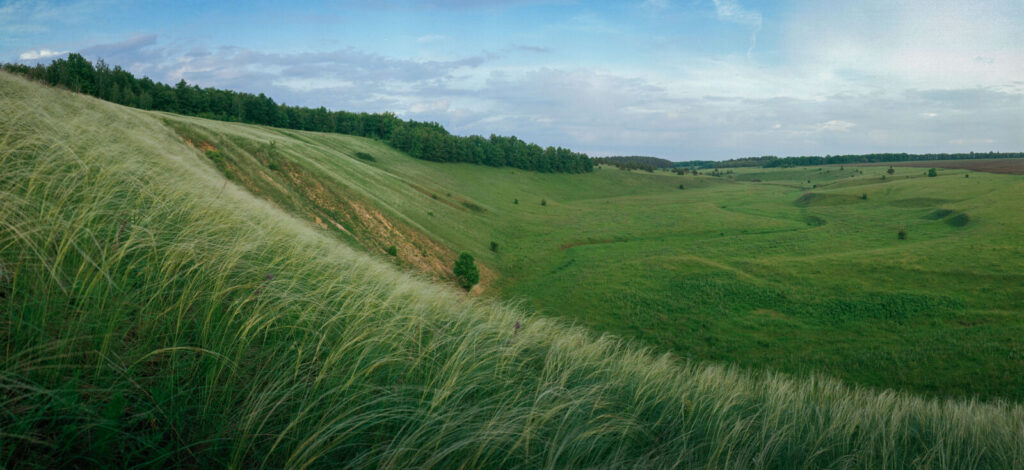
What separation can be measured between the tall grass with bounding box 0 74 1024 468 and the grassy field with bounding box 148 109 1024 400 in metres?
11.6

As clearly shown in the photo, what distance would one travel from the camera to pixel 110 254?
10.6 ft

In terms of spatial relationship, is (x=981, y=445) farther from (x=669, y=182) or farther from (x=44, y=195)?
(x=669, y=182)

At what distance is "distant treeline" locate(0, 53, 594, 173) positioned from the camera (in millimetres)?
67500

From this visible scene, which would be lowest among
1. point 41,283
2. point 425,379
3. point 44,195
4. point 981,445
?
point 981,445

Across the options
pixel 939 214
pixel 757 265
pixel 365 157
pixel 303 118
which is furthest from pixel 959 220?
pixel 303 118

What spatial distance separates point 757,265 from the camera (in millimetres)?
32438

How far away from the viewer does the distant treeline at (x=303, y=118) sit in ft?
221

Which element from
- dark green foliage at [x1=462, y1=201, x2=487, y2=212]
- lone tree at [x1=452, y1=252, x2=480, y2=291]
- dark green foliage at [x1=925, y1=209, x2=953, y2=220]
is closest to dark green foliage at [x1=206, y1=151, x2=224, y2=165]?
lone tree at [x1=452, y1=252, x2=480, y2=291]

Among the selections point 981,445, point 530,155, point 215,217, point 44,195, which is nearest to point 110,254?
point 44,195

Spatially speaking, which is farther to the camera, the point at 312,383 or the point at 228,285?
the point at 228,285

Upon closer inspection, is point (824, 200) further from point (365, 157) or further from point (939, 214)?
point (365, 157)

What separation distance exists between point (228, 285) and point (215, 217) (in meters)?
2.23

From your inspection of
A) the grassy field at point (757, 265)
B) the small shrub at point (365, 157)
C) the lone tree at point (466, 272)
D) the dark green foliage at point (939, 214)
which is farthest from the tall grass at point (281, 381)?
the small shrub at point (365, 157)

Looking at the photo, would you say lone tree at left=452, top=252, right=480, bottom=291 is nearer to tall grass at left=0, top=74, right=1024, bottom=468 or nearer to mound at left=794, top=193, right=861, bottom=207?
tall grass at left=0, top=74, right=1024, bottom=468
